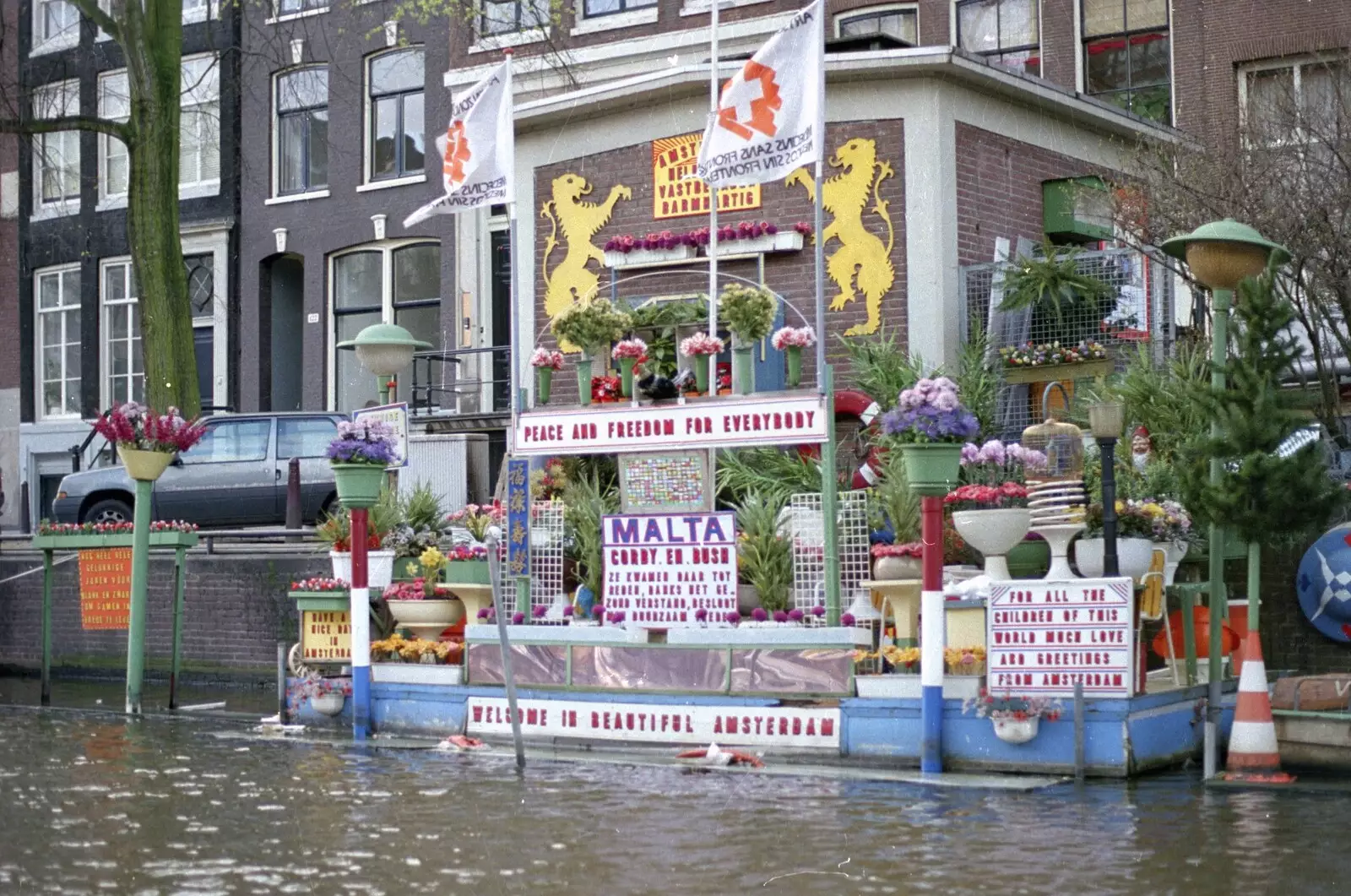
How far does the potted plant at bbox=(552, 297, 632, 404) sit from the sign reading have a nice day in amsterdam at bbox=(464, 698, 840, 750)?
227cm

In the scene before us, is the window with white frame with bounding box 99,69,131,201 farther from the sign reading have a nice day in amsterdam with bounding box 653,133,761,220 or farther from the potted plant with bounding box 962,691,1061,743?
the potted plant with bounding box 962,691,1061,743

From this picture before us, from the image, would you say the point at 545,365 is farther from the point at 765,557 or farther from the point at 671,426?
the point at 765,557

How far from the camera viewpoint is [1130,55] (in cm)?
2811

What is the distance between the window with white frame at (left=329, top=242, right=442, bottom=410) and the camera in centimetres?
3194

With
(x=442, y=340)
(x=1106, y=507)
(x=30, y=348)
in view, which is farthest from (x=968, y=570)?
(x=30, y=348)

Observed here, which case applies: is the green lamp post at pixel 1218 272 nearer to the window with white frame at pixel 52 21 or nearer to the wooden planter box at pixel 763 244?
the wooden planter box at pixel 763 244

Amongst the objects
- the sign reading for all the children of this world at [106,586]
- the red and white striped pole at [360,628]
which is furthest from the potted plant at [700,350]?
the sign reading for all the children of this world at [106,586]

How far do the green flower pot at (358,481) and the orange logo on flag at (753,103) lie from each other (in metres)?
3.66

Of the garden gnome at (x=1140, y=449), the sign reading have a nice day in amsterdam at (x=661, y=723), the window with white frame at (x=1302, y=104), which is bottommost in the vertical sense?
the sign reading have a nice day in amsterdam at (x=661, y=723)

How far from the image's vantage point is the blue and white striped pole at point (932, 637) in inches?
497

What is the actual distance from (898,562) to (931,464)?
4.22 ft

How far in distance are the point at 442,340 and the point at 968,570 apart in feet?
57.8

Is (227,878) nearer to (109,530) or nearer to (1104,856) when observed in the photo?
(1104,856)

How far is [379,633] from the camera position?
16.6 meters
